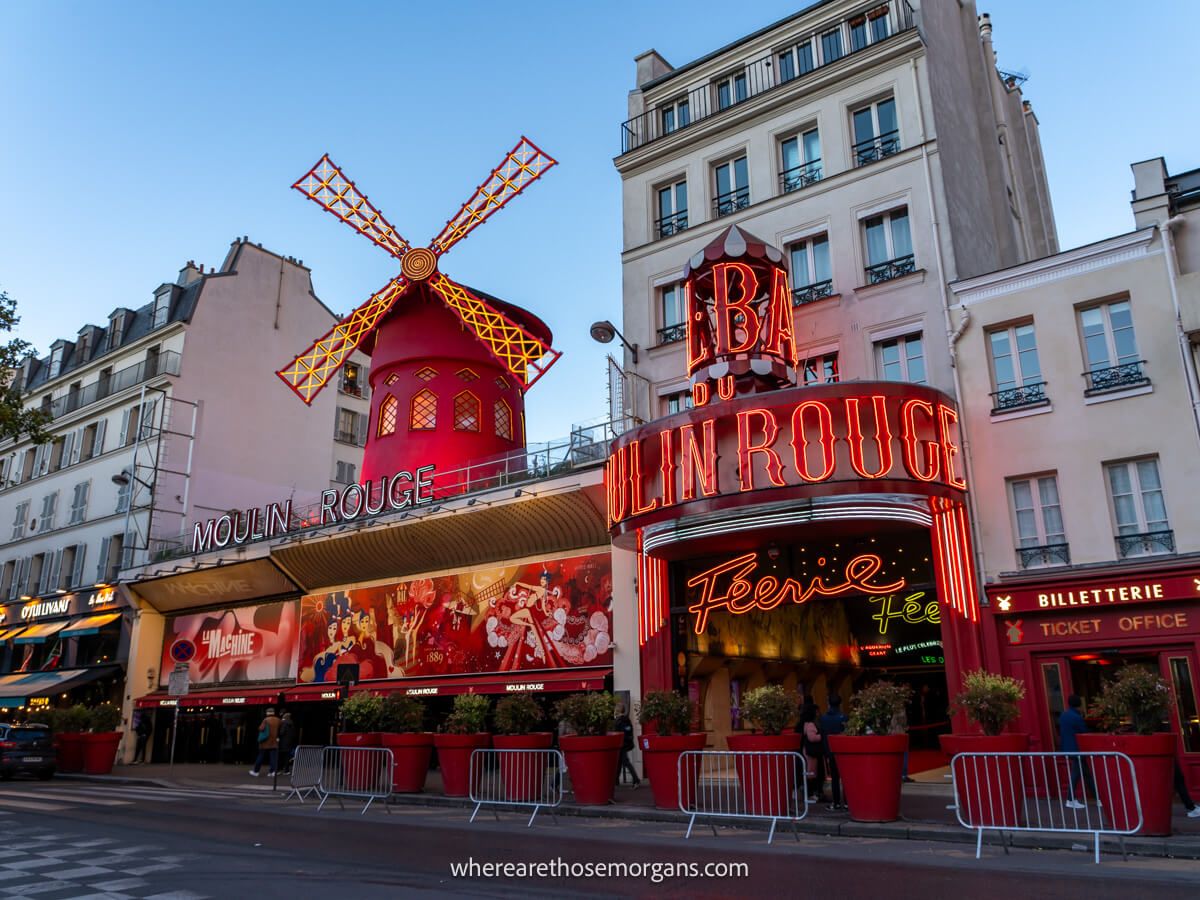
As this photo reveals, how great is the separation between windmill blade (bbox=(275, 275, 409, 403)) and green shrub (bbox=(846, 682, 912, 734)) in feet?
53.8

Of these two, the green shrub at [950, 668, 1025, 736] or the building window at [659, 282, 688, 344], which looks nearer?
the green shrub at [950, 668, 1025, 736]

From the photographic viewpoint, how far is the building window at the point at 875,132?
15.0m

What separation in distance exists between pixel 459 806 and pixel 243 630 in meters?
13.1

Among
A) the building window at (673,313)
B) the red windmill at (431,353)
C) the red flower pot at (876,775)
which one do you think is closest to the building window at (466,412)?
the red windmill at (431,353)

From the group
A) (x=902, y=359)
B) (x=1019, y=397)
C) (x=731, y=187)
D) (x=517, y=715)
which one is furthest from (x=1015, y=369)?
(x=517, y=715)

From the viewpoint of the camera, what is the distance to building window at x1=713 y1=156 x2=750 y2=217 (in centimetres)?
1656

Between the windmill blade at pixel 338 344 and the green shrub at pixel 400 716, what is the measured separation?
11657mm

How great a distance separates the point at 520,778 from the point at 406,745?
2.47m

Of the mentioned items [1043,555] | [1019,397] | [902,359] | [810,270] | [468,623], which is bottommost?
[468,623]

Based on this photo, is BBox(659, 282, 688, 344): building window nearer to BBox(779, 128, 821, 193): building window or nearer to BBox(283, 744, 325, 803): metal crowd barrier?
BBox(779, 128, 821, 193): building window

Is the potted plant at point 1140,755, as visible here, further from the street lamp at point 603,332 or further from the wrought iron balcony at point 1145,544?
the street lamp at point 603,332

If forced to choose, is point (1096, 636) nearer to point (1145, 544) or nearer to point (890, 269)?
point (1145, 544)

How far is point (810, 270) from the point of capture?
50.2 feet

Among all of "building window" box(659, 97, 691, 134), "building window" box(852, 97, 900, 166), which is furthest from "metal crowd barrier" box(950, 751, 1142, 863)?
"building window" box(659, 97, 691, 134)
